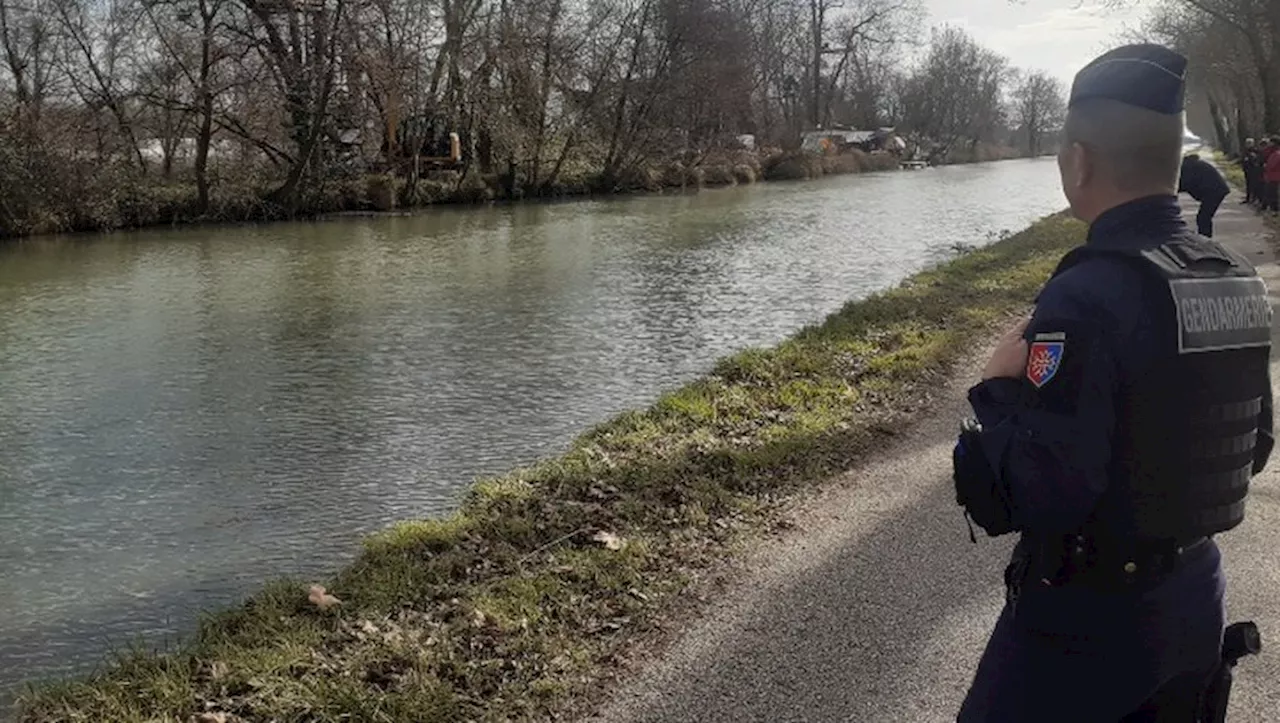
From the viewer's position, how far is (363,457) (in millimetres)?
8516

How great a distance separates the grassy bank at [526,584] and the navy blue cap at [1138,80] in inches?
113

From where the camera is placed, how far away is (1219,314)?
2096 millimetres

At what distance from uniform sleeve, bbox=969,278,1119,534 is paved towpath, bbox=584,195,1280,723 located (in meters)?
2.07

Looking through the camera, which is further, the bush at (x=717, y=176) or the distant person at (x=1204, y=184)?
the bush at (x=717, y=176)

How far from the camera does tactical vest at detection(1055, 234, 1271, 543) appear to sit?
2.06 meters

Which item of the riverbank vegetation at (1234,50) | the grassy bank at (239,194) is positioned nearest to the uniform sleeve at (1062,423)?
the riverbank vegetation at (1234,50)

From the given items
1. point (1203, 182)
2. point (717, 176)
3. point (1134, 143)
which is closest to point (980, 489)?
point (1134, 143)

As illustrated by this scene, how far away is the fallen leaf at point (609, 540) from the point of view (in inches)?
224

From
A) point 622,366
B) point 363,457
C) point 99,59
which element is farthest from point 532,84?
point 363,457

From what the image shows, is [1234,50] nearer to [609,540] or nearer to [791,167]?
[791,167]

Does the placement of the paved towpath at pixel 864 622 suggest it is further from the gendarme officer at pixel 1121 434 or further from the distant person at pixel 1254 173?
the distant person at pixel 1254 173

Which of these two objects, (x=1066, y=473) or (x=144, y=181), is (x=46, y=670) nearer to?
(x=1066, y=473)

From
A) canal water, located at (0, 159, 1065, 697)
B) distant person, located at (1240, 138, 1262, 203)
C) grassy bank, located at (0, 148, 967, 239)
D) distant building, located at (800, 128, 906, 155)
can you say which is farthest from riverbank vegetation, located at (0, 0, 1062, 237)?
distant person, located at (1240, 138, 1262, 203)

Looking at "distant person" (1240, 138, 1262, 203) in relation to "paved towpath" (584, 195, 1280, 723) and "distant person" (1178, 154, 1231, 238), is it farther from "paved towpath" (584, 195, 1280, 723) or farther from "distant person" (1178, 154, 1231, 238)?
"paved towpath" (584, 195, 1280, 723)
